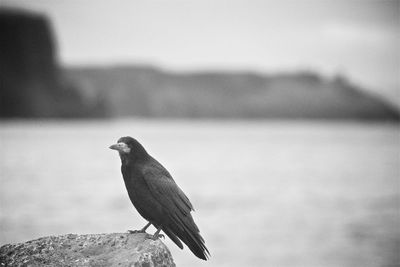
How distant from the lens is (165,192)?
7785 mm

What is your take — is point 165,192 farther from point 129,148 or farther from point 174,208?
point 129,148

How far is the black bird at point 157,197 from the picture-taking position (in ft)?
24.9

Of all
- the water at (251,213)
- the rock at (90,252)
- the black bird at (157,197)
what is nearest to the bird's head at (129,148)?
the black bird at (157,197)

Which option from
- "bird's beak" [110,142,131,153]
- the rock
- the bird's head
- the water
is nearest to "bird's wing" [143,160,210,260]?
the bird's head

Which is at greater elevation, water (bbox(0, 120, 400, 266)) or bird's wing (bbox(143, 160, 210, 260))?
bird's wing (bbox(143, 160, 210, 260))

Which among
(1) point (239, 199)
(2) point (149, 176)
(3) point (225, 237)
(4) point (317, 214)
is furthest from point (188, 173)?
(2) point (149, 176)

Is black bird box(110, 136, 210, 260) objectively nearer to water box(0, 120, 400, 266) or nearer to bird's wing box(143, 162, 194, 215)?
bird's wing box(143, 162, 194, 215)

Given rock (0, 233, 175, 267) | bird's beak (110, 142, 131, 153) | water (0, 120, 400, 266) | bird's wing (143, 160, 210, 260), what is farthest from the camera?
water (0, 120, 400, 266)

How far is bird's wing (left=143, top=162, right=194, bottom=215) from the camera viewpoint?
7.71 m

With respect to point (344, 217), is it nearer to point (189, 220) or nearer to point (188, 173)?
point (189, 220)

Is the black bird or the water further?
the water

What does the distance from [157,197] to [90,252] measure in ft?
4.50

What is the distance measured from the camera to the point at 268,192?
7025 cm

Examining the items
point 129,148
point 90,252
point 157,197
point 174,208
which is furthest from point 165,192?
point 90,252
